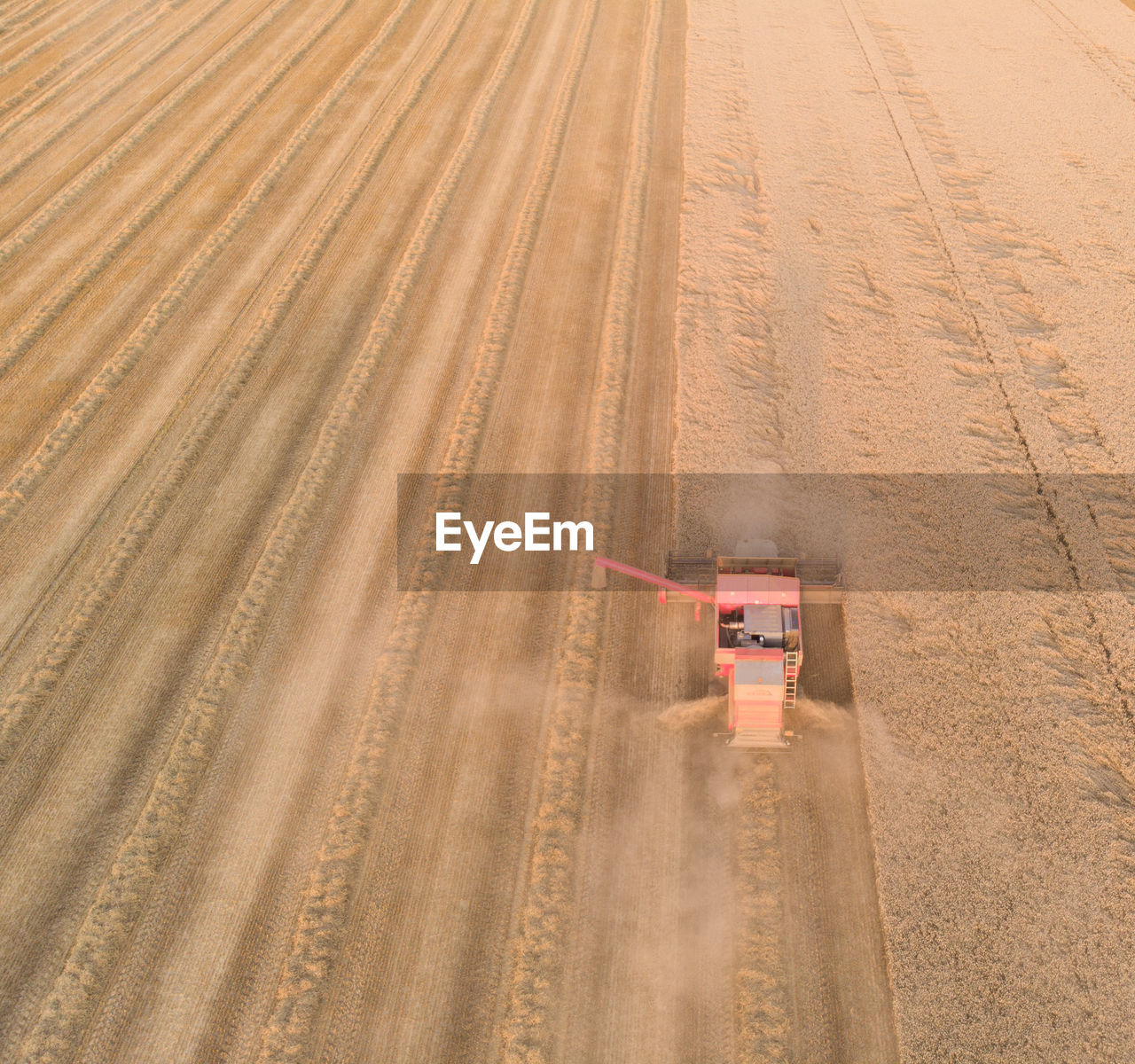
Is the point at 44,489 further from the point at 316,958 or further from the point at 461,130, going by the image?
the point at 461,130

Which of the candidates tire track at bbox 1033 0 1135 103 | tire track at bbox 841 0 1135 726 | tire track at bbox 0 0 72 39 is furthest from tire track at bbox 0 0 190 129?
tire track at bbox 1033 0 1135 103

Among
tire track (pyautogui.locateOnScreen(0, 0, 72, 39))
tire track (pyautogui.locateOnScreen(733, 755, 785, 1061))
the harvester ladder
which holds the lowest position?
tire track (pyautogui.locateOnScreen(733, 755, 785, 1061))

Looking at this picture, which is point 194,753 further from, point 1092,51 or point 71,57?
point 1092,51

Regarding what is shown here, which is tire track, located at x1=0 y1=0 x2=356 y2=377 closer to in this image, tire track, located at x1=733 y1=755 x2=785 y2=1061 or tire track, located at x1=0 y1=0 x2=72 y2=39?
tire track, located at x1=0 y1=0 x2=72 y2=39

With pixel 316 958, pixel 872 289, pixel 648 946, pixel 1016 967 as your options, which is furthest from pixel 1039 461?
pixel 316 958

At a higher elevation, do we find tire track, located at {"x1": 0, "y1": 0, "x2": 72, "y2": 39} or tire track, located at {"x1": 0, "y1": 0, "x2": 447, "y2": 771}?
tire track, located at {"x1": 0, "y1": 0, "x2": 72, "y2": 39}

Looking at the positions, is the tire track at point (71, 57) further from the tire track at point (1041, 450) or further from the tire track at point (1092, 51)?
the tire track at point (1092, 51)

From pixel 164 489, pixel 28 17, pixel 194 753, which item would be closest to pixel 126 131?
pixel 28 17
